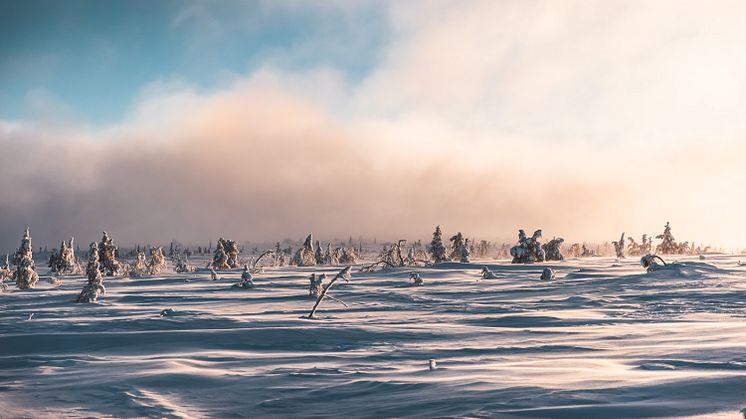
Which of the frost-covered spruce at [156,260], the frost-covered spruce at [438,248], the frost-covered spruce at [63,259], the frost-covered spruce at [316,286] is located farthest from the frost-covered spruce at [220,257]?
the frost-covered spruce at [316,286]

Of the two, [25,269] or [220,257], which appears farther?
[220,257]

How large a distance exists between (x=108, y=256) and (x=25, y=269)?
17.2 metres

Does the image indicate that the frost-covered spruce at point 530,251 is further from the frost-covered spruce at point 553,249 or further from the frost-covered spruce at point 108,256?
the frost-covered spruce at point 108,256

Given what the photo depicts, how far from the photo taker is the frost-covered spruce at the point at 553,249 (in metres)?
38.9

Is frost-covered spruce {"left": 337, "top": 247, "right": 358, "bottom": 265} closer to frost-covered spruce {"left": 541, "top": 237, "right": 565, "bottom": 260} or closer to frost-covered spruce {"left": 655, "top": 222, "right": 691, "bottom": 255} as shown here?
frost-covered spruce {"left": 541, "top": 237, "right": 565, "bottom": 260}

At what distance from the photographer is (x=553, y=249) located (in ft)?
130

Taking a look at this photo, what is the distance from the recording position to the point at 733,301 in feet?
42.2

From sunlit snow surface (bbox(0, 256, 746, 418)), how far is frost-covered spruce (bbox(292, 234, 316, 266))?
126 ft

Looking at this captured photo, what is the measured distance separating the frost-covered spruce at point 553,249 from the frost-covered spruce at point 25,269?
30191 millimetres

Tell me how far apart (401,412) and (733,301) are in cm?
1147

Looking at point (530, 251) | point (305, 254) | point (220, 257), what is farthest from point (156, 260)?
point (530, 251)

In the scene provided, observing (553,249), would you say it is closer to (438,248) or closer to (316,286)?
(438,248)

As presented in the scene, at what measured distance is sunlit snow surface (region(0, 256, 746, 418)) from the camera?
4.66 m

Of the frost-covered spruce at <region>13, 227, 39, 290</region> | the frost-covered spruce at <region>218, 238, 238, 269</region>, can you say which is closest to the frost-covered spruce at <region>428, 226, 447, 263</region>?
the frost-covered spruce at <region>218, 238, 238, 269</region>
